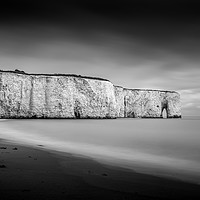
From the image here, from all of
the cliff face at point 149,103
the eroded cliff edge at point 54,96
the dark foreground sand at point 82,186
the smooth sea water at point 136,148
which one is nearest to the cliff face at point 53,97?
the eroded cliff edge at point 54,96

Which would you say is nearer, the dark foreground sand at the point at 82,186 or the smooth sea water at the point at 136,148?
the dark foreground sand at the point at 82,186

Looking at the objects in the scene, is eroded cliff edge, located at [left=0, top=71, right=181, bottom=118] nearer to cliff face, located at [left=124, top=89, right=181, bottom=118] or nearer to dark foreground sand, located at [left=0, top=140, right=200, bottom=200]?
cliff face, located at [left=124, top=89, right=181, bottom=118]

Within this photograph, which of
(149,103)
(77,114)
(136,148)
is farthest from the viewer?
(149,103)

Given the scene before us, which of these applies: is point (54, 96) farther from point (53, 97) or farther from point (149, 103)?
point (149, 103)

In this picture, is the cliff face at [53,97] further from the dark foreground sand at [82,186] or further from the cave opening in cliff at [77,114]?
the dark foreground sand at [82,186]

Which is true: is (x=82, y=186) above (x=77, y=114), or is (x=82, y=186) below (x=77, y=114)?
below

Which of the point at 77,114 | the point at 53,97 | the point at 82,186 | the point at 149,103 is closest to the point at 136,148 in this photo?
the point at 82,186

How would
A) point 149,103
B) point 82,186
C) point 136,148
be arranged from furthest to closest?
point 149,103, point 136,148, point 82,186

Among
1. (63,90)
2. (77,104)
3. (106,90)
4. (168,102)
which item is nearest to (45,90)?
(63,90)

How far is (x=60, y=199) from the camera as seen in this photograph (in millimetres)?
2430

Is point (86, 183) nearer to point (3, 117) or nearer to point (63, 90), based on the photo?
point (3, 117)

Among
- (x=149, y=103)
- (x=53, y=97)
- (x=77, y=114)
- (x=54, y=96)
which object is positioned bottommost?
(x=77, y=114)

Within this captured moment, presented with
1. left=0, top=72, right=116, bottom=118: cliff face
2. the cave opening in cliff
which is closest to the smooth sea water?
left=0, top=72, right=116, bottom=118: cliff face

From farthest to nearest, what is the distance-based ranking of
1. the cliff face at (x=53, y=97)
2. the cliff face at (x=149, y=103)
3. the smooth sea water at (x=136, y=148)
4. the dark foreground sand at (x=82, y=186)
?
the cliff face at (x=149, y=103), the cliff face at (x=53, y=97), the smooth sea water at (x=136, y=148), the dark foreground sand at (x=82, y=186)
